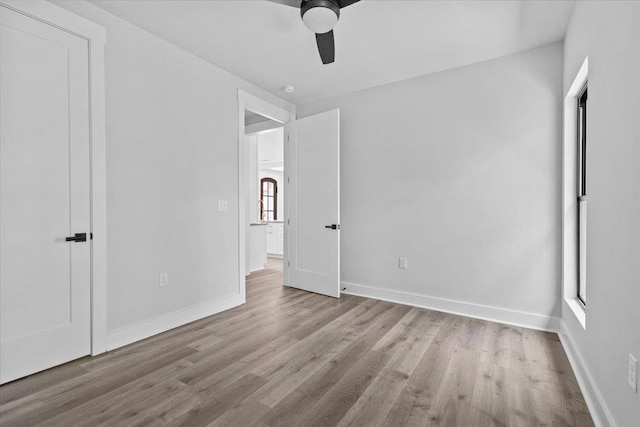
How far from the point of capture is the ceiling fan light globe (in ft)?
6.13

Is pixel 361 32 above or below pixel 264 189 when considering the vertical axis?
above

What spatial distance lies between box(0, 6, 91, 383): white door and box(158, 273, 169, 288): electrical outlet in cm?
56

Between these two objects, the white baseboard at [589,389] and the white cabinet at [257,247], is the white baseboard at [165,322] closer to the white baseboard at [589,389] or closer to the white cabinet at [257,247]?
the white cabinet at [257,247]

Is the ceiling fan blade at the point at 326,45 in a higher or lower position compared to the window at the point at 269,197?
higher

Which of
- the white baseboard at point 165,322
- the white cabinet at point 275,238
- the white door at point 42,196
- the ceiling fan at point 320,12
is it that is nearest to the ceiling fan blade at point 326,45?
the ceiling fan at point 320,12

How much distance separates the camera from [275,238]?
7.49 metres

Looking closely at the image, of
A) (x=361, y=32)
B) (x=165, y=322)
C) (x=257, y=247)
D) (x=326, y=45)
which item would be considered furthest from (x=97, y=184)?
(x=257, y=247)

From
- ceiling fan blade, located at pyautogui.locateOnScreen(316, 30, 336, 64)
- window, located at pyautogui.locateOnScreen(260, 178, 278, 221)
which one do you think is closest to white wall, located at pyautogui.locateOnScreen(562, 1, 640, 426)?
ceiling fan blade, located at pyautogui.locateOnScreen(316, 30, 336, 64)

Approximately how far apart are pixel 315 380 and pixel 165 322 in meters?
Result: 1.59

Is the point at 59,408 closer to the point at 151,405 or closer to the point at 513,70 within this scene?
the point at 151,405

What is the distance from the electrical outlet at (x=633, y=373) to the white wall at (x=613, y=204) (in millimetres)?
28

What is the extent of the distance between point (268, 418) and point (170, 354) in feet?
3.69

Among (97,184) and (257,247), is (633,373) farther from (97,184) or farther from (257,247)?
(257,247)

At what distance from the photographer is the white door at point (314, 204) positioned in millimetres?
3756
